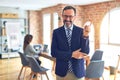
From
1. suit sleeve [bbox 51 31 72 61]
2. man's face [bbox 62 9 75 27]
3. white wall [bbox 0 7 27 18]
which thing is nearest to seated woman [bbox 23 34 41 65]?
suit sleeve [bbox 51 31 72 61]

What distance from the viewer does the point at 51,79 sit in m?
4.98

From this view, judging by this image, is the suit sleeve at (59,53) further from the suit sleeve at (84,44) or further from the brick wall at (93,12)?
the brick wall at (93,12)

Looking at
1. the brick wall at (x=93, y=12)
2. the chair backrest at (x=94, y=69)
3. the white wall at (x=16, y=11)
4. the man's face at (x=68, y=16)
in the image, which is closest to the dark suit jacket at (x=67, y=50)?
the man's face at (x=68, y=16)

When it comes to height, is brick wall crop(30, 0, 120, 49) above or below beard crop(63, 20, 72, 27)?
above

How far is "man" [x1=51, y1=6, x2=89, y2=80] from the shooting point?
1511 millimetres

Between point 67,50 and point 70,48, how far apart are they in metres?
0.03

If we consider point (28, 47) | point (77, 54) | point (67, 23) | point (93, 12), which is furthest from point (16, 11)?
point (77, 54)

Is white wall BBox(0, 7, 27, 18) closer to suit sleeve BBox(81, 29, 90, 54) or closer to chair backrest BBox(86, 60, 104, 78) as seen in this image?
chair backrest BBox(86, 60, 104, 78)

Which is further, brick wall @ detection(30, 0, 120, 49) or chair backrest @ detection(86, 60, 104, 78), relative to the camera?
brick wall @ detection(30, 0, 120, 49)

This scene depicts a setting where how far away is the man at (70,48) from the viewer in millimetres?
1511

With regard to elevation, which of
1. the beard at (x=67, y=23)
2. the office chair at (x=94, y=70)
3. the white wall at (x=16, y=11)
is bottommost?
the office chair at (x=94, y=70)

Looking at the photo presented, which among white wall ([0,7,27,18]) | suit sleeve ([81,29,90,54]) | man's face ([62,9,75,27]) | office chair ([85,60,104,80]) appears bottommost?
office chair ([85,60,104,80])

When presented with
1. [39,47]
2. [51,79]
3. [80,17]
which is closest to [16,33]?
[39,47]

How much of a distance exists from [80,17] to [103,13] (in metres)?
1.23
